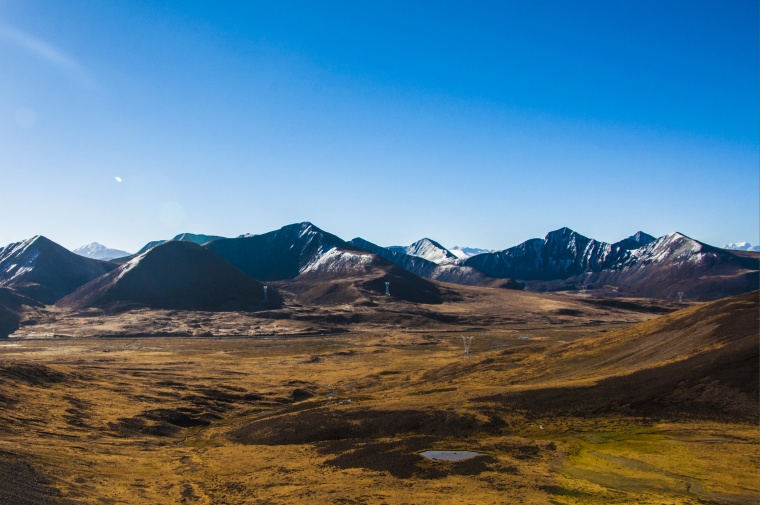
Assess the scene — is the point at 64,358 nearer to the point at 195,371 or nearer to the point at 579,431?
the point at 195,371

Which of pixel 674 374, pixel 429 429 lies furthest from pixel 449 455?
pixel 674 374

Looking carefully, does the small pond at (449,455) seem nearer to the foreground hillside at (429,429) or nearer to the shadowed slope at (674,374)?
the foreground hillside at (429,429)

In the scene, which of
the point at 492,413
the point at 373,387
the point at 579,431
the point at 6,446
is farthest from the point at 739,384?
the point at 6,446

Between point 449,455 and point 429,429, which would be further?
point 429,429

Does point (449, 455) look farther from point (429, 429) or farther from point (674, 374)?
point (674, 374)

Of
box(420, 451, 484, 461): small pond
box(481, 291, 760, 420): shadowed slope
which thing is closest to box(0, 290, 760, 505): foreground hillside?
box(481, 291, 760, 420): shadowed slope
